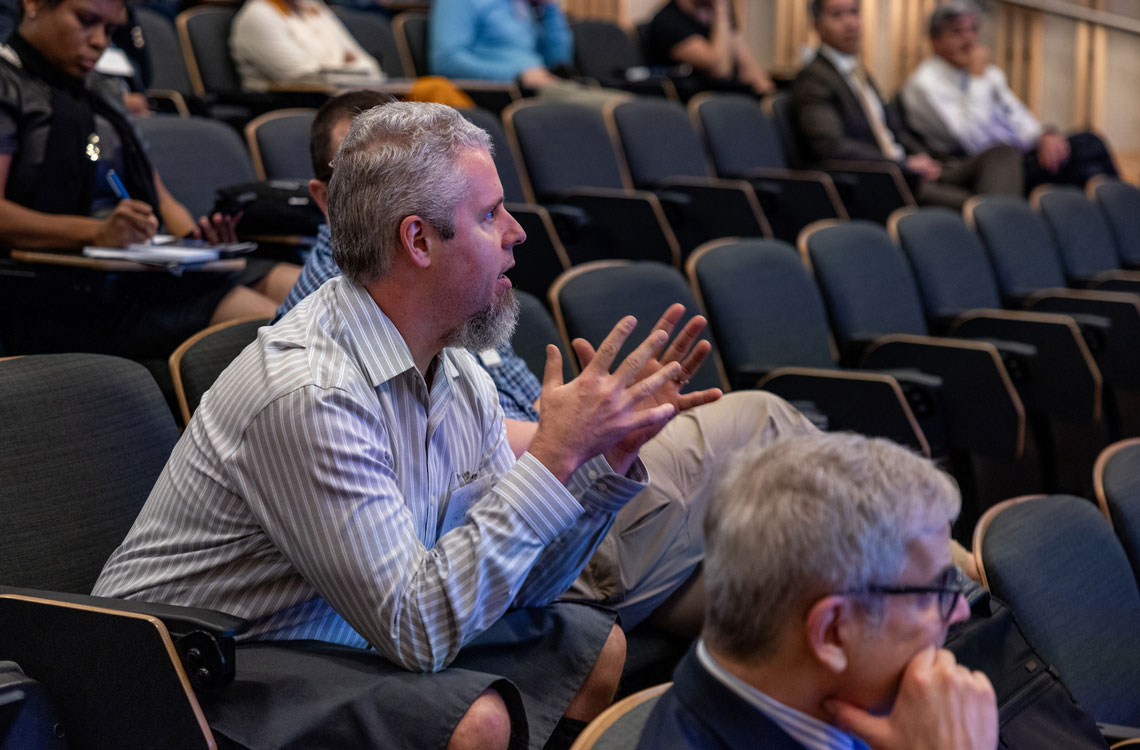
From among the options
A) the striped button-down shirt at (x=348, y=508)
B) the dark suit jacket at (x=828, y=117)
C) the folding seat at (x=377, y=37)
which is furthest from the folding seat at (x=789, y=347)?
the folding seat at (x=377, y=37)

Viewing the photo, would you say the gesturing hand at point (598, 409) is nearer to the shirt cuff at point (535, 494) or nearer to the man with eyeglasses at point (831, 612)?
the shirt cuff at point (535, 494)

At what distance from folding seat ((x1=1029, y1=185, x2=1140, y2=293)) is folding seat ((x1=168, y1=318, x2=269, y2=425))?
3.19 m

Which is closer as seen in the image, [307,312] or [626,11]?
[307,312]

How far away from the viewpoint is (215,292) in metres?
2.30

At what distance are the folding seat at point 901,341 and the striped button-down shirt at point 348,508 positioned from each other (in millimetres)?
1577

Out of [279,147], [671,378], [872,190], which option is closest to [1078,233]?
[872,190]

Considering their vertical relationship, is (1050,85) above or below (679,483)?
below

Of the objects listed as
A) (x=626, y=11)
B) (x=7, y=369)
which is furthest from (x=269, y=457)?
(x=626, y=11)

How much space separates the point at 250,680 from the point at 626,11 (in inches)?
225

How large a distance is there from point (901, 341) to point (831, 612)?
2124 millimetres

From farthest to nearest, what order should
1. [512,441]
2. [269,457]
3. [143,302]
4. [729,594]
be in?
1. [143,302]
2. [512,441]
3. [269,457]
4. [729,594]

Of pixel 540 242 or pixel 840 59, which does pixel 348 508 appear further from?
pixel 840 59

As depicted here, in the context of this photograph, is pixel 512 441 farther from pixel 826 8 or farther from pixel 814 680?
pixel 826 8

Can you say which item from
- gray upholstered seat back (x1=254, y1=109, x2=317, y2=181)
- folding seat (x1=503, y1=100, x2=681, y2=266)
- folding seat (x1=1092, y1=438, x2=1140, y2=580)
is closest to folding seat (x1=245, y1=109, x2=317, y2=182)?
gray upholstered seat back (x1=254, y1=109, x2=317, y2=181)
